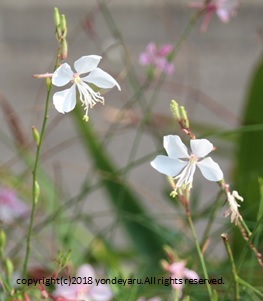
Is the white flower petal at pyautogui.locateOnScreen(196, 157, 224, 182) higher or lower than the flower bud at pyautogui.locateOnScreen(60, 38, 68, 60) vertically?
lower

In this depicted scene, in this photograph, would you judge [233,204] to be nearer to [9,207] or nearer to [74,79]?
[74,79]

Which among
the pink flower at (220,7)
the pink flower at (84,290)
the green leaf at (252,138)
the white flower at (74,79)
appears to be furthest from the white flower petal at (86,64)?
the green leaf at (252,138)

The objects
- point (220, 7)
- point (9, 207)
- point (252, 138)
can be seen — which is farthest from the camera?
point (252, 138)

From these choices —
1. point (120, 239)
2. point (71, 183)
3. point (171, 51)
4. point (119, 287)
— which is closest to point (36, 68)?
point (71, 183)

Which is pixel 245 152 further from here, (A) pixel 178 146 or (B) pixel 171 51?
(A) pixel 178 146

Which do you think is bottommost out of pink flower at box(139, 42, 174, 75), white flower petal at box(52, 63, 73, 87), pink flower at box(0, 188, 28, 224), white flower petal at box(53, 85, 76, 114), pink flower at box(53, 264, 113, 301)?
pink flower at box(53, 264, 113, 301)

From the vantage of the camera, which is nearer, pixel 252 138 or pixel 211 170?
pixel 211 170

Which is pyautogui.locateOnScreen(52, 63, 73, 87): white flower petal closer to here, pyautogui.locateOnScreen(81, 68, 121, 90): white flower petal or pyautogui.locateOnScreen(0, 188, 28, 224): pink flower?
pyautogui.locateOnScreen(81, 68, 121, 90): white flower petal

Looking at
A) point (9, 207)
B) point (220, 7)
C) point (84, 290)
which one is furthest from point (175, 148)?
point (9, 207)

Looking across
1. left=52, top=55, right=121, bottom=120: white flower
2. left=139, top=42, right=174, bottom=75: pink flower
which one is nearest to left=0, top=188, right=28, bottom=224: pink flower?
left=139, top=42, right=174, bottom=75: pink flower
